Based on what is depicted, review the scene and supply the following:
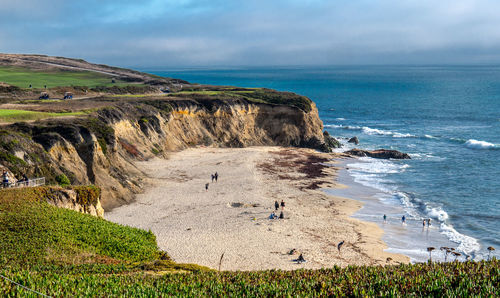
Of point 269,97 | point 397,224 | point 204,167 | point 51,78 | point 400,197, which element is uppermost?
point 51,78

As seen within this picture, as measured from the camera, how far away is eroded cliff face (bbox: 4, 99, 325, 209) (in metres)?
35.1

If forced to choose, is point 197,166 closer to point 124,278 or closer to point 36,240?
point 36,240

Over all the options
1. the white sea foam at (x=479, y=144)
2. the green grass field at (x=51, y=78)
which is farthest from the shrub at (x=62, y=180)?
the white sea foam at (x=479, y=144)

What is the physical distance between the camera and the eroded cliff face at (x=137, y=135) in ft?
115

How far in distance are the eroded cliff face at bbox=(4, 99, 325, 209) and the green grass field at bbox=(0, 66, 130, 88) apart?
3075 centimetres

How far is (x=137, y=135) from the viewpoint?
54.7 m

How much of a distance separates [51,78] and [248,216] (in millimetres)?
74229

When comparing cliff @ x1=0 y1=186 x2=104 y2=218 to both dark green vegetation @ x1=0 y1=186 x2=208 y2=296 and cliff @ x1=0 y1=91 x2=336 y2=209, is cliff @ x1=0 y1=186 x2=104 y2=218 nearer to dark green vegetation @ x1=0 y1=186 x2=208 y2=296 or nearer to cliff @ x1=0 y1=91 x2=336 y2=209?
dark green vegetation @ x1=0 y1=186 x2=208 y2=296

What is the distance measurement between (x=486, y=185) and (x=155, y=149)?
38.6 meters

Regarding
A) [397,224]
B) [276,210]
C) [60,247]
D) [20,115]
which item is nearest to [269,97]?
[276,210]

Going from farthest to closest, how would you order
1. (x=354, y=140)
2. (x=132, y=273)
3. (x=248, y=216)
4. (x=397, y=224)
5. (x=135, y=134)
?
(x=354, y=140) < (x=135, y=134) < (x=397, y=224) < (x=248, y=216) < (x=132, y=273)

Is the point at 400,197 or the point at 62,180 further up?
the point at 62,180

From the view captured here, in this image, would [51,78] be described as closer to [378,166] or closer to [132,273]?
[378,166]

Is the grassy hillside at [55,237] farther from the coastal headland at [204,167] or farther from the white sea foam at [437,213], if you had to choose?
the white sea foam at [437,213]
